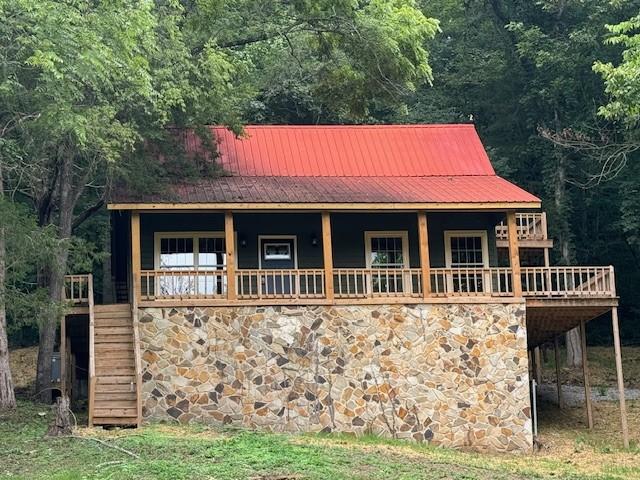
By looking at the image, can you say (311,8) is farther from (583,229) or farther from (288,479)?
(583,229)

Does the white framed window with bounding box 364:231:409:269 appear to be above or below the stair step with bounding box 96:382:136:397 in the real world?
above

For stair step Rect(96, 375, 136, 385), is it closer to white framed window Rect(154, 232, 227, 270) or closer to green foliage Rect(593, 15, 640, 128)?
white framed window Rect(154, 232, 227, 270)

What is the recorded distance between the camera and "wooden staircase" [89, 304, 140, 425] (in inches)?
659

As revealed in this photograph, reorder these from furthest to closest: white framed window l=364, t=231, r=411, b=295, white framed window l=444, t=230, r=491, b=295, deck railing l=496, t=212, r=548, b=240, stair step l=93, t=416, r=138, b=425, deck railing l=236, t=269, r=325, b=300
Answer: deck railing l=496, t=212, r=548, b=240 < white framed window l=444, t=230, r=491, b=295 < white framed window l=364, t=231, r=411, b=295 < deck railing l=236, t=269, r=325, b=300 < stair step l=93, t=416, r=138, b=425

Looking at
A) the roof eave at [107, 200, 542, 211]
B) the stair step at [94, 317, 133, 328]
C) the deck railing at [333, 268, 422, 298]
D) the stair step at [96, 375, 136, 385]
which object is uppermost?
the roof eave at [107, 200, 542, 211]

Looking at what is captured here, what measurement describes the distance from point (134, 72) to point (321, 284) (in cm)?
633

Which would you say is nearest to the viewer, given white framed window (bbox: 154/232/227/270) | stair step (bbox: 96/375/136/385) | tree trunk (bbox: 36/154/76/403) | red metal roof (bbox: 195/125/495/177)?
stair step (bbox: 96/375/136/385)

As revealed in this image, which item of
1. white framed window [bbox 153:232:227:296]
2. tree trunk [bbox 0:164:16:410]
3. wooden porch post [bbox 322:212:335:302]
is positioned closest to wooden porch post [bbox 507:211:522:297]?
wooden porch post [bbox 322:212:335:302]

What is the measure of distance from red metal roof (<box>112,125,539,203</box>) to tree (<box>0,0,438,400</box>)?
102 centimetres

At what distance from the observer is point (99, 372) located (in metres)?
17.8

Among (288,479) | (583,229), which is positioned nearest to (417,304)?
(288,479)

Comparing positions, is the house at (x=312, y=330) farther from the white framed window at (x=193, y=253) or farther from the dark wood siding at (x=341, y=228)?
the dark wood siding at (x=341, y=228)

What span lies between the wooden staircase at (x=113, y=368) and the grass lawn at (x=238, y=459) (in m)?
0.74

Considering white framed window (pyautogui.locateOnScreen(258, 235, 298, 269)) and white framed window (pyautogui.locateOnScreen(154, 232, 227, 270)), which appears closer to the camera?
white framed window (pyautogui.locateOnScreen(154, 232, 227, 270))
